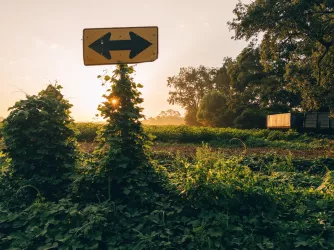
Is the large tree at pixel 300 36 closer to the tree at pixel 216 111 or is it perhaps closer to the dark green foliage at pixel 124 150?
the dark green foliage at pixel 124 150

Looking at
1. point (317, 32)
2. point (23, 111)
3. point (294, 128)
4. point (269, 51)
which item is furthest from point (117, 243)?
point (294, 128)

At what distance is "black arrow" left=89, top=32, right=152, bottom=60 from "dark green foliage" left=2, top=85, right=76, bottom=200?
4.05ft

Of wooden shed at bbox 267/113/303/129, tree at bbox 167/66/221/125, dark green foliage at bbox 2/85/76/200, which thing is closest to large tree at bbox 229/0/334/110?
wooden shed at bbox 267/113/303/129

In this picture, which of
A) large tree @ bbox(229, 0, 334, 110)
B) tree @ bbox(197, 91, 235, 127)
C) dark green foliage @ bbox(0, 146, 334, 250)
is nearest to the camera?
dark green foliage @ bbox(0, 146, 334, 250)

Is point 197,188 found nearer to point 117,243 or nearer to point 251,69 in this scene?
point 117,243

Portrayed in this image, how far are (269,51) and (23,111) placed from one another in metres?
13.5

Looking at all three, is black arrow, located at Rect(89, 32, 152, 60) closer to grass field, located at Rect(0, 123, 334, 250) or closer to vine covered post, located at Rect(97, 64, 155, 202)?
vine covered post, located at Rect(97, 64, 155, 202)

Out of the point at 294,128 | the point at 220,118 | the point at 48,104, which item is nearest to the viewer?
the point at 48,104

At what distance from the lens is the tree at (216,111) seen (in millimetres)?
38438

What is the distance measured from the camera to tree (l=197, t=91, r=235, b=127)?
38.4m

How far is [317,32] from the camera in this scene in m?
12.2

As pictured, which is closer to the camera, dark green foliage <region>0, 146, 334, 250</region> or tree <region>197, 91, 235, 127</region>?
dark green foliage <region>0, 146, 334, 250</region>

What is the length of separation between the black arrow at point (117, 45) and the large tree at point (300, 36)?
1003 cm

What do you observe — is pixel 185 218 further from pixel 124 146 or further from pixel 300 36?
pixel 300 36
